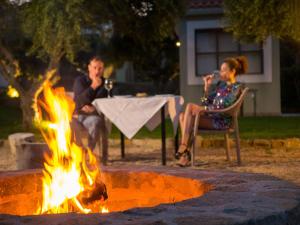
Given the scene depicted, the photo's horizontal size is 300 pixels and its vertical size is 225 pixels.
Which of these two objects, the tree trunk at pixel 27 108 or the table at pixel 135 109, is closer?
the table at pixel 135 109

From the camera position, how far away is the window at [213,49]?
49.9 feet

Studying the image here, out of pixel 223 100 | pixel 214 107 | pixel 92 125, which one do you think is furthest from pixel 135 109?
A: pixel 223 100

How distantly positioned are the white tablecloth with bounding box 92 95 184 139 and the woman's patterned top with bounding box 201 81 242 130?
1.45 ft

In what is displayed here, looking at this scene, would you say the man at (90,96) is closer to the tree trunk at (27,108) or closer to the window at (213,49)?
the tree trunk at (27,108)

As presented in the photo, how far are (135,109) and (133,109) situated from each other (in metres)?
0.02

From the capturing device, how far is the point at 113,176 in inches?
167

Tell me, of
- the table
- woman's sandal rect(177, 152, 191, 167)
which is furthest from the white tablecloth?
woman's sandal rect(177, 152, 191, 167)

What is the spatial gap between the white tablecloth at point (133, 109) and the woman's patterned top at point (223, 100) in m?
0.44

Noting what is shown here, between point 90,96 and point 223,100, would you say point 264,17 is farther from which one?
point 90,96

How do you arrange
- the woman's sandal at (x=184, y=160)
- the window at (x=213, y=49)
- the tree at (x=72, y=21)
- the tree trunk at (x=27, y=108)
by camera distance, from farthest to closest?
the window at (x=213, y=49)
the tree trunk at (x=27, y=108)
the tree at (x=72, y=21)
the woman's sandal at (x=184, y=160)

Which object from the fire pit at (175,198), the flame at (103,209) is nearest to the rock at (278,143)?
the fire pit at (175,198)

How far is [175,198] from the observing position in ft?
13.2

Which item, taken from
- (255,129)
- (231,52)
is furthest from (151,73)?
(255,129)

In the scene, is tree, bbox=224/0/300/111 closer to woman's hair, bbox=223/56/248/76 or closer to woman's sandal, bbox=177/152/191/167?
woman's hair, bbox=223/56/248/76
